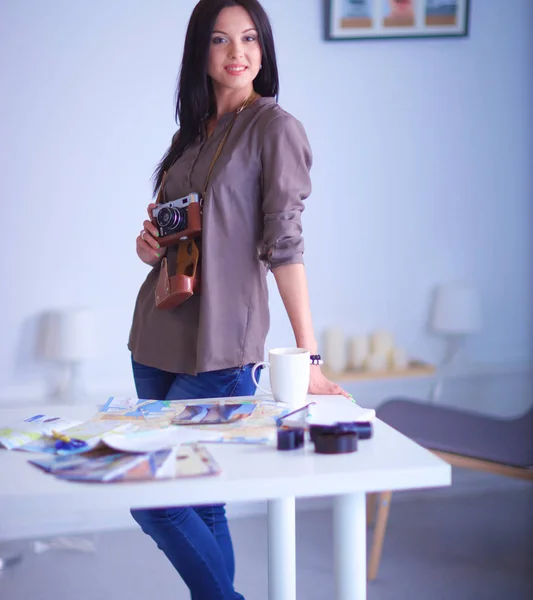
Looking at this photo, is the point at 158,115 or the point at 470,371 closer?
the point at 158,115

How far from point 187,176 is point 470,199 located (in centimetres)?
171

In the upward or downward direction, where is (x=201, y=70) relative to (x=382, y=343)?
upward

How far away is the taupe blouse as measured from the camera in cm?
137

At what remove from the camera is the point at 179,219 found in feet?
4.66

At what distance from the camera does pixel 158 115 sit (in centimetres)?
265

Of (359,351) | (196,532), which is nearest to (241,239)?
(196,532)

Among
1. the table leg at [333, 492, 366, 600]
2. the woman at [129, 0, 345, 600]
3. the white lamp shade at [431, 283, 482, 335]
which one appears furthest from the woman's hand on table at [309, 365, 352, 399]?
the white lamp shade at [431, 283, 482, 335]

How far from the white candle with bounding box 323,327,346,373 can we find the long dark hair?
51.5 inches

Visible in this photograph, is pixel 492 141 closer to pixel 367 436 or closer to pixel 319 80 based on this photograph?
pixel 319 80

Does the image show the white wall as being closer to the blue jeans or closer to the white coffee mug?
the blue jeans

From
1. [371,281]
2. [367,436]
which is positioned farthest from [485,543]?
[367,436]

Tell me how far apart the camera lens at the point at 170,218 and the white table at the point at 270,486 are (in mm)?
559

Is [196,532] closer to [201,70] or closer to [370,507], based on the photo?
[201,70]

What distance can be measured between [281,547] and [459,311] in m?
1.65
